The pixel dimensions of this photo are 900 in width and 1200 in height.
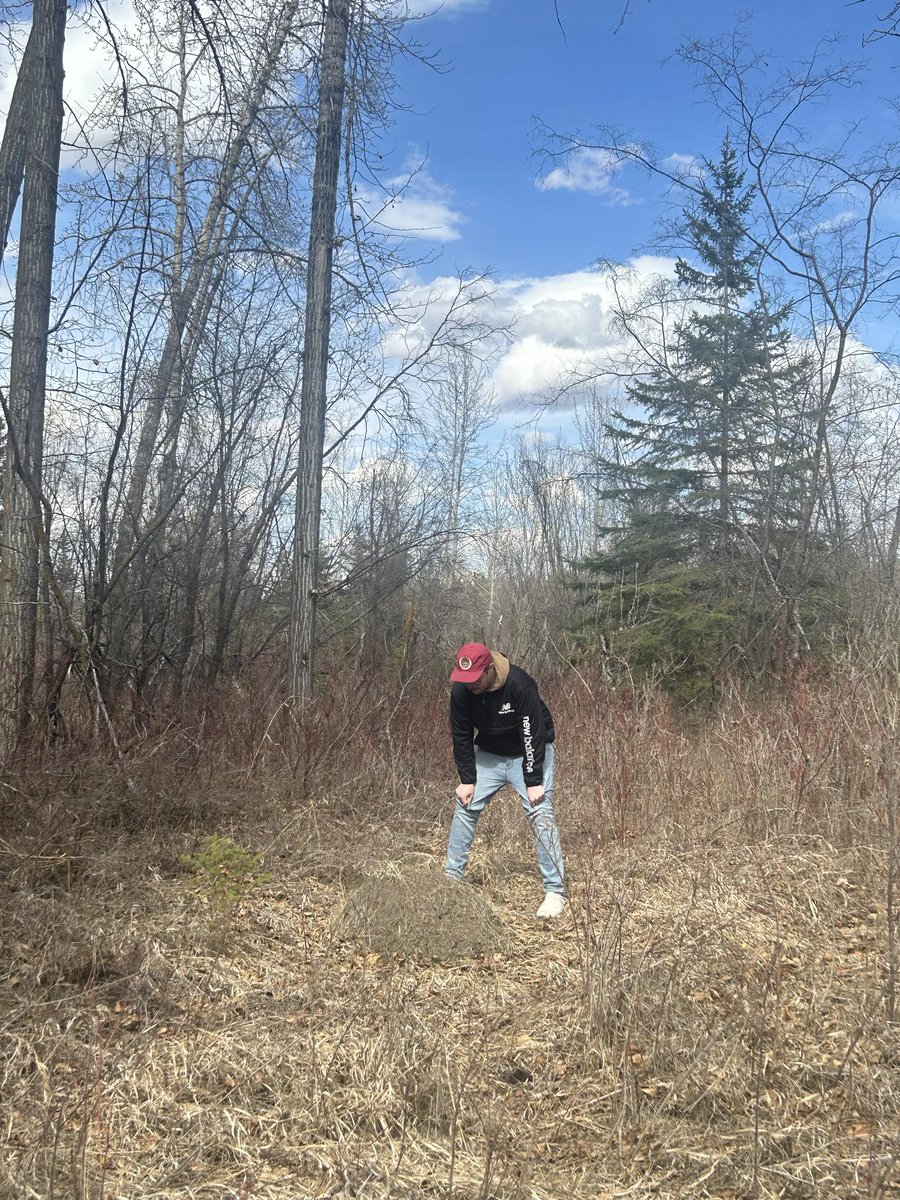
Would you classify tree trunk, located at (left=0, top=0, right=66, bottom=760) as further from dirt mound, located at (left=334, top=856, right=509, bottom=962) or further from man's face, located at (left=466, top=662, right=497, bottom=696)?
man's face, located at (left=466, top=662, right=497, bottom=696)

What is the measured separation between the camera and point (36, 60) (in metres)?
7.18

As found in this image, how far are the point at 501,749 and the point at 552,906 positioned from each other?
2.93 feet

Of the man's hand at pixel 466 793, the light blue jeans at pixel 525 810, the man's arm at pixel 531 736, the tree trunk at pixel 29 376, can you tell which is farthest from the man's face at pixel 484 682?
the tree trunk at pixel 29 376

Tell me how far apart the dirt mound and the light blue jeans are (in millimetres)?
272

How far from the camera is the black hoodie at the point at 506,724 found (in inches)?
197

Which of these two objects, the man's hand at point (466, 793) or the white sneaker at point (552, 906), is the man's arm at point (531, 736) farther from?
the white sneaker at point (552, 906)

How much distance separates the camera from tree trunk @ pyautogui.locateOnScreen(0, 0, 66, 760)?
6289 mm

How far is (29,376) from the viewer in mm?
6941

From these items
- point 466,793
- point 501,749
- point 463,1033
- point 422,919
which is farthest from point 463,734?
point 463,1033

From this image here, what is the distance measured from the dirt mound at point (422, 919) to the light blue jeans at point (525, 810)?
0.27m

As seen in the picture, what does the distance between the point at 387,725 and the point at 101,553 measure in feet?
9.97

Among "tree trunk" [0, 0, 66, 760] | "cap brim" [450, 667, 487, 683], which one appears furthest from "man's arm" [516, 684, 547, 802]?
"tree trunk" [0, 0, 66, 760]

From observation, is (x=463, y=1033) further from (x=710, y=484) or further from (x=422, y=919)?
(x=710, y=484)

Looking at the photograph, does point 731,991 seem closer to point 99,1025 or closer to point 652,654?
point 99,1025
